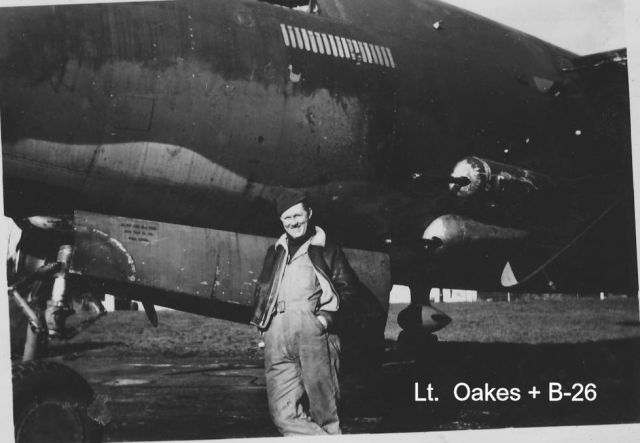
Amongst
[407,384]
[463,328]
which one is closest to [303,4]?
[407,384]

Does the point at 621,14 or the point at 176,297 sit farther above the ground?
the point at 621,14

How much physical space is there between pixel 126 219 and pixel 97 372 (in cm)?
311

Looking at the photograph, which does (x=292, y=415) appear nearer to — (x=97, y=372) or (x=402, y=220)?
(x=402, y=220)

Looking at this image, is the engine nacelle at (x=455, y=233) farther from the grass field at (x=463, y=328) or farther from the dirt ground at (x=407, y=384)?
the grass field at (x=463, y=328)

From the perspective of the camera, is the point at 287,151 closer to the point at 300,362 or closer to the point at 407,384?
the point at 300,362

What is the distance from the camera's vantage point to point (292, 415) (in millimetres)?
5336

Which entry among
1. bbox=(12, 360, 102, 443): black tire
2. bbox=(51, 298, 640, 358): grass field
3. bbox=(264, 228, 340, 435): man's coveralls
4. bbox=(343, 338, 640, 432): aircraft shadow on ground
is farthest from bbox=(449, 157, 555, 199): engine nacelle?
bbox=(12, 360, 102, 443): black tire

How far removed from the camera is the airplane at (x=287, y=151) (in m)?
4.65

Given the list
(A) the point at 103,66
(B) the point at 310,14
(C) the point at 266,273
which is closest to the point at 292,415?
(C) the point at 266,273

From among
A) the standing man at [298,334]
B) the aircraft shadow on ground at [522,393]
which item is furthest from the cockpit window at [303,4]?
the aircraft shadow on ground at [522,393]

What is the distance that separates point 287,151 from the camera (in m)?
5.34

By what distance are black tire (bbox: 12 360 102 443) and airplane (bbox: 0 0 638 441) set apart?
0.03 metres

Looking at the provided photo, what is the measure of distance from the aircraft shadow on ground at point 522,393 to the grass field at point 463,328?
52cm

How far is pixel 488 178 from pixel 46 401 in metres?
3.76
